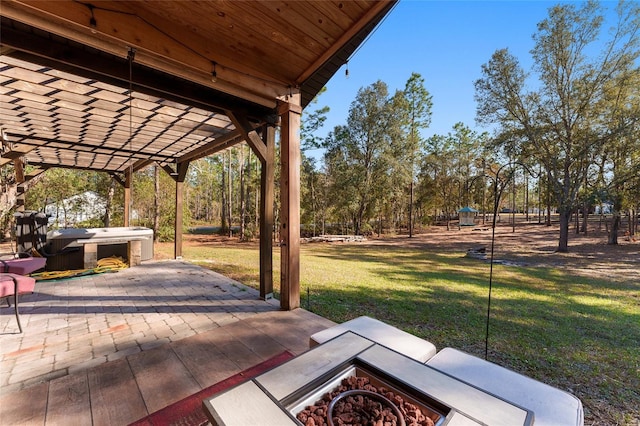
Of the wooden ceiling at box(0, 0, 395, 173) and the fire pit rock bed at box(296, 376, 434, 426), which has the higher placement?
the wooden ceiling at box(0, 0, 395, 173)

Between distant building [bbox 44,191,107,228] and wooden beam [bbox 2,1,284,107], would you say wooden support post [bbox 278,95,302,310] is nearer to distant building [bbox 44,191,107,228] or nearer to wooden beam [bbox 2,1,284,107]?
wooden beam [bbox 2,1,284,107]

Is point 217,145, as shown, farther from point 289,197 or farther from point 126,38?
point 126,38

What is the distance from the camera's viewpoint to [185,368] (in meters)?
1.93

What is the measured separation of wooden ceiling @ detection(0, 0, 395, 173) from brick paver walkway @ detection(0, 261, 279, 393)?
2258mm

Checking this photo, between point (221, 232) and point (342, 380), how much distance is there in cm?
1819

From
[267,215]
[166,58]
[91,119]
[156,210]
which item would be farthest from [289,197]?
[156,210]

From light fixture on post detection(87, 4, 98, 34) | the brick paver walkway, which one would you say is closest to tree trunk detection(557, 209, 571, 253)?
the brick paver walkway

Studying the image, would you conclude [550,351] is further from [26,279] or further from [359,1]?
[26,279]

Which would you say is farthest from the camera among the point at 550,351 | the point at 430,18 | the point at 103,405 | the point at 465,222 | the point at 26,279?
the point at 465,222

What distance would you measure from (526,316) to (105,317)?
5548mm

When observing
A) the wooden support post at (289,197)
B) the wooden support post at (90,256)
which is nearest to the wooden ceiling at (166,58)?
the wooden support post at (289,197)

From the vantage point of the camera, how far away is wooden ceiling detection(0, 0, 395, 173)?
74.5 inches

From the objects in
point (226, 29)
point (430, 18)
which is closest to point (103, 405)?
point (226, 29)

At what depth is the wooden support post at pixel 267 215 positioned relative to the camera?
3.42 meters
